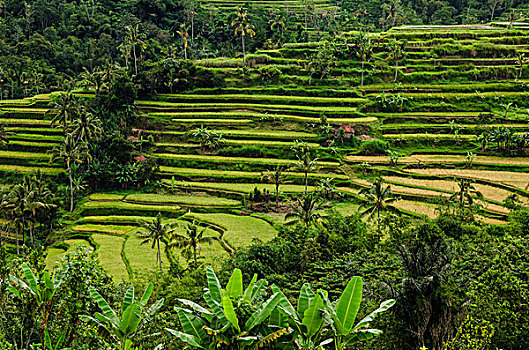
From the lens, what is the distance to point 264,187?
38750 mm

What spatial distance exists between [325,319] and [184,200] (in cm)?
3036

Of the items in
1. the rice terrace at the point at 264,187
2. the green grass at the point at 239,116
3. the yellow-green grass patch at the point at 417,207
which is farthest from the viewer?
the green grass at the point at 239,116

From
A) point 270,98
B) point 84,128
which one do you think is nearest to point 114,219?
point 84,128

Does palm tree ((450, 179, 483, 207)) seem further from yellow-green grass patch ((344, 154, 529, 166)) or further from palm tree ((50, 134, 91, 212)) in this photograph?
palm tree ((50, 134, 91, 212))

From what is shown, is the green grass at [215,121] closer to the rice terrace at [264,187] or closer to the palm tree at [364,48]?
the rice terrace at [264,187]

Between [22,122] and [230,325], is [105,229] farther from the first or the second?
[230,325]

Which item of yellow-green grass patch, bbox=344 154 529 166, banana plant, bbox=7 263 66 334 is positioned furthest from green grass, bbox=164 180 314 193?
banana plant, bbox=7 263 66 334

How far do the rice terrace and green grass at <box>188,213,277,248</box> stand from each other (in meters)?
0.24

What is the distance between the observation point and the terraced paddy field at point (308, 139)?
34.2m

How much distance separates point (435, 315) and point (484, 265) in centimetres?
473

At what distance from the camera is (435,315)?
48.5ft

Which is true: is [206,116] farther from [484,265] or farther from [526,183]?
[484,265]

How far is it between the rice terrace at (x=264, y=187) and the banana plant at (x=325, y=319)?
0.04 meters

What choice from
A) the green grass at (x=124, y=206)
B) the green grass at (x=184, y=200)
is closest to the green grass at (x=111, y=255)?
the green grass at (x=124, y=206)
